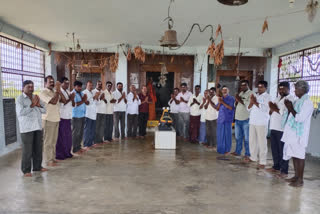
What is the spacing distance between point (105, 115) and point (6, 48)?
3.05m

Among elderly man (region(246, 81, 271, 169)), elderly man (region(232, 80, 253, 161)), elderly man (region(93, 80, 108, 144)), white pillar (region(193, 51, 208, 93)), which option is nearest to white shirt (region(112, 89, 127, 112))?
elderly man (region(93, 80, 108, 144))

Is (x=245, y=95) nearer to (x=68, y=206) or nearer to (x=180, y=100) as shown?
(x=180, y=100)

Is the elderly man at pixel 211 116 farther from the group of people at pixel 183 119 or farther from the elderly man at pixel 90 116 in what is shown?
the elderly man at pixel 90 116

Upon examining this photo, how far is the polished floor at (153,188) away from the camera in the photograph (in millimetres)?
2918

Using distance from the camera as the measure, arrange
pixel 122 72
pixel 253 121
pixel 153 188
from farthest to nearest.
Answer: pixel 122 72 → pixel 253 121 → pixel 153 188

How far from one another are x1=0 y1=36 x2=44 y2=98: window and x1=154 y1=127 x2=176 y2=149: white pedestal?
3.96m

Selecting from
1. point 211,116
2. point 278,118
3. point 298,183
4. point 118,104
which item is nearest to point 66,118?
point 118,104

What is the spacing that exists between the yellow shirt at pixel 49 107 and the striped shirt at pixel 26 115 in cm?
43

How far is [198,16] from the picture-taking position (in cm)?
514

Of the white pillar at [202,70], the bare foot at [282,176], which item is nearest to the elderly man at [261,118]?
the bare foot at [282,176]

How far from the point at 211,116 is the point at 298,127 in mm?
Result: 2607

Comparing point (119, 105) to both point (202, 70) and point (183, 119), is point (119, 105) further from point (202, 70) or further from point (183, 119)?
point (202, 70)

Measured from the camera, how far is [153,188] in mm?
3508

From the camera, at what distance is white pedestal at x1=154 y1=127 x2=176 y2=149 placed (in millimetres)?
5965
